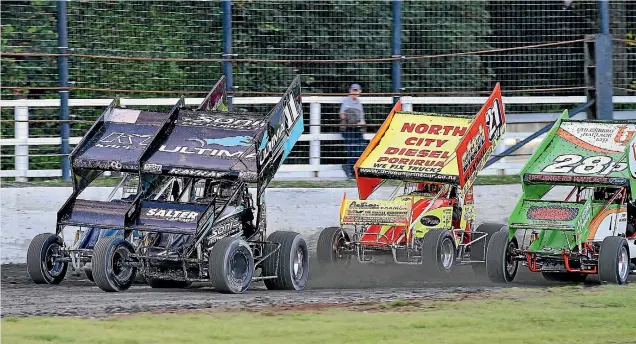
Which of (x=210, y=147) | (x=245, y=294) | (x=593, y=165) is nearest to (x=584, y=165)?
(x=593, y=165)

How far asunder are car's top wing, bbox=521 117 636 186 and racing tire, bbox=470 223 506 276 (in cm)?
127

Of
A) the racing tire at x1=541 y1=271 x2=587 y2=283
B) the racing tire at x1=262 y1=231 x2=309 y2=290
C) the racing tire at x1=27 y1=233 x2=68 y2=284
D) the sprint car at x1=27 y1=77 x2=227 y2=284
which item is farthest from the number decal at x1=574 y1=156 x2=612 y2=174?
the racing tire at x1=27 y1=233 x2=68 y2=284

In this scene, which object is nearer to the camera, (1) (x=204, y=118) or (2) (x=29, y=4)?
(1) (x=204, y=118)

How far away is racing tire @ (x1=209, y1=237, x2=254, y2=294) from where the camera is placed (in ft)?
42.8

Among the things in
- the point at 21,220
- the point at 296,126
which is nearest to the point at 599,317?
the point at 296,126

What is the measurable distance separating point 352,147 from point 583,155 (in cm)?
432

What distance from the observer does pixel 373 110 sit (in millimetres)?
19484

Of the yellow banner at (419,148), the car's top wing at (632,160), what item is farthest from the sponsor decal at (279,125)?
the car's top wing at (632,160)

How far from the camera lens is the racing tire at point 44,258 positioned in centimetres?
1376

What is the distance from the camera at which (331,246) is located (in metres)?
16.5

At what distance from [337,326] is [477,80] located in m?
10.1

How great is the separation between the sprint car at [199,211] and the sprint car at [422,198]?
2.02 m

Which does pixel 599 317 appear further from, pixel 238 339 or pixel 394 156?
pixel 394 156

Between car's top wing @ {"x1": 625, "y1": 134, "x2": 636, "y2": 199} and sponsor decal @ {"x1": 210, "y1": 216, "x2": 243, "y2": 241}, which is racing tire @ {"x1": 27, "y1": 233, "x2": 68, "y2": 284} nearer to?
sponsor decal @ {"x1": 210, "y1": 216, "x2": 243, "y2": 241}
